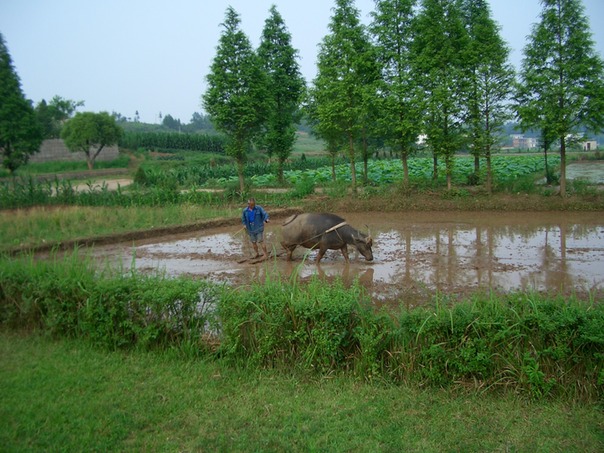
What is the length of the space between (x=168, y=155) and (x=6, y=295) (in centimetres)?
5182

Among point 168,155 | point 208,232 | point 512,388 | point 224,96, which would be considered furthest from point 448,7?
point 168,155

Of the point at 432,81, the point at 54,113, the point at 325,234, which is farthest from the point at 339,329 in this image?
the point at 54,113

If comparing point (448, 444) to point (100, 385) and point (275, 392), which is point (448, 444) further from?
point (100, 385)

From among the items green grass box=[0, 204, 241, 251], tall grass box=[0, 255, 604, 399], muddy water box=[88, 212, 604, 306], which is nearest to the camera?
tall grass box=[0, 255, 604, 399]

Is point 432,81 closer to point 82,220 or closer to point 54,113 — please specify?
point 82,220

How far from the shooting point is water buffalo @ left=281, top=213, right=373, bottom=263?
1199cm

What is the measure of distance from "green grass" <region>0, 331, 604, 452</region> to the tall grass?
0.23 m

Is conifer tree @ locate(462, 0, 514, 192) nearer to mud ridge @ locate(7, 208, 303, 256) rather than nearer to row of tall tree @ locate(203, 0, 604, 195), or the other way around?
row of tall tree @ locate(203, 0, 604, 195)

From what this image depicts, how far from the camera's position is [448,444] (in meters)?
4.31

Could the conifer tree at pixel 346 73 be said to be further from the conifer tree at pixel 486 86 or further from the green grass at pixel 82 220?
the green grass at pixel 82 220

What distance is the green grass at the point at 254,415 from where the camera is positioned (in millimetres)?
4387

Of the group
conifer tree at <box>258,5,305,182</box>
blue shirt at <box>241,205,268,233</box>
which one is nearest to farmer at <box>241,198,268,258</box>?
blue shirt at <box>241,205,268,233</box>

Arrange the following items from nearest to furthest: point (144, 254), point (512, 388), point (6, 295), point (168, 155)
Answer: point (512, 388)
point (6, 295)
point (144, 254)
point (168, 155)

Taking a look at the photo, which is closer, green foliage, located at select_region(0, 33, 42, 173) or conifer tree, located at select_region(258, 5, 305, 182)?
green foliage, located at select_region(0, 33, 42, 173)
